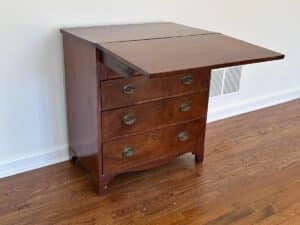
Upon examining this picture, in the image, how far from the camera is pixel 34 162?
89.7 inches

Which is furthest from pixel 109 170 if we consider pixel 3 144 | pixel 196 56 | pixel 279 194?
pixel 279 194

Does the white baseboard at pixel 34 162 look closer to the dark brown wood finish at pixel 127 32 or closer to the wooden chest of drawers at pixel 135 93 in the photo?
the wooden chest of drawers at pixel 135 93

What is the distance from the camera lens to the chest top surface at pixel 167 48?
1505 millimetres

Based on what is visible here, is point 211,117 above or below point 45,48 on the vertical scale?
below

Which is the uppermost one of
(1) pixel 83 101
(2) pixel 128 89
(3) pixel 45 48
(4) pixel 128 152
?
(3) pixel 45 48

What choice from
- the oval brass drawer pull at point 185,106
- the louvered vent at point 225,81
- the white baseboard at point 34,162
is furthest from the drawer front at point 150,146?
the louvered vent at point 225,81

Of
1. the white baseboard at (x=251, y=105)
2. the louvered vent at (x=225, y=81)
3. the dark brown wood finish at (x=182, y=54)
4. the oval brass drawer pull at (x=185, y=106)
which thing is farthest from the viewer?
the white baseboard at (x=251, y=105)

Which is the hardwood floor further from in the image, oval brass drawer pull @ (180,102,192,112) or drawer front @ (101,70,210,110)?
drawer front @ (101,70,210,110)

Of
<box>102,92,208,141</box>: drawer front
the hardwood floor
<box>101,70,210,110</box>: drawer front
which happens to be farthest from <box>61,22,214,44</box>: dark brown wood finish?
the hardwood floor

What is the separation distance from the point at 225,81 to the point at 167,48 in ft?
4.29

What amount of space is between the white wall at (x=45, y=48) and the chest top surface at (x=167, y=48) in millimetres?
119

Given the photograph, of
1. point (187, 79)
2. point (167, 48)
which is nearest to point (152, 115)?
point (187, 79)

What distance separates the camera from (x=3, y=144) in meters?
2.15

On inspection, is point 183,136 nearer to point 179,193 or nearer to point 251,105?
point 179,193
